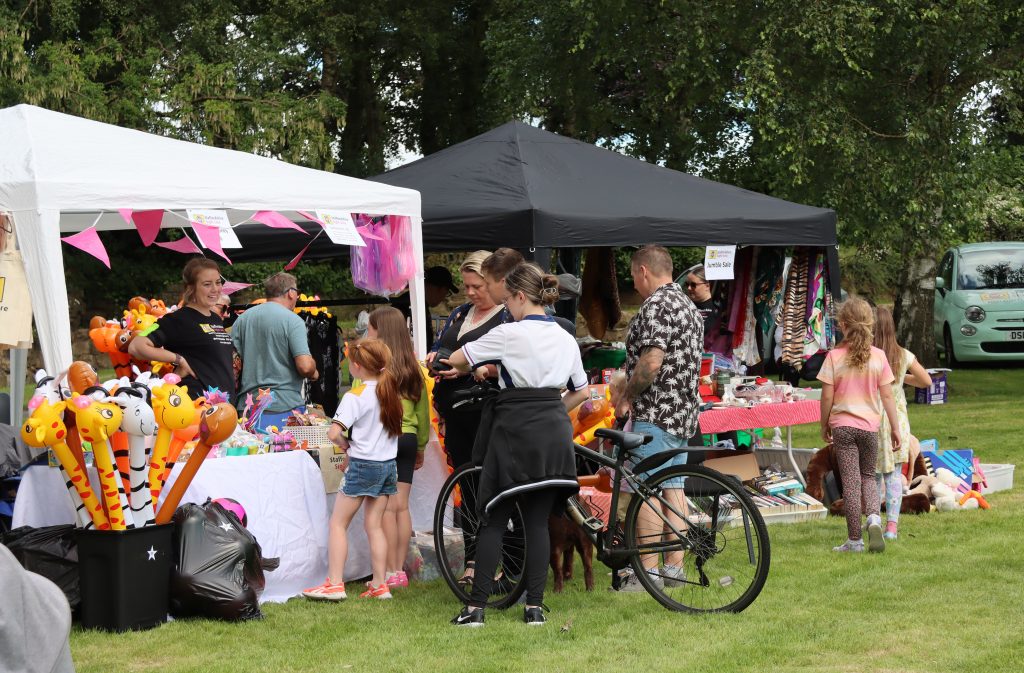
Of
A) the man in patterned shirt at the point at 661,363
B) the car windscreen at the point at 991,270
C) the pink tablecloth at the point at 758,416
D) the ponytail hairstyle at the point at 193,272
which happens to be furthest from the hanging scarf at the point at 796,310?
the car windscreen at the point at 991,270

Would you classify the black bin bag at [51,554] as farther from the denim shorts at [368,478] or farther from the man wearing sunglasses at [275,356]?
the man wearing sunglasses at [275,356]

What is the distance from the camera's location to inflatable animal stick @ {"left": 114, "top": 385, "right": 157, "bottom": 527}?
5.06m

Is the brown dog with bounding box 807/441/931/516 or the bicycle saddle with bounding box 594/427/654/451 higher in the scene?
the bicycle saddle with bounding box 594/427/654/451

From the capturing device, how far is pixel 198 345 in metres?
6.62

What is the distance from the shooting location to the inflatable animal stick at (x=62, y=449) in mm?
4922

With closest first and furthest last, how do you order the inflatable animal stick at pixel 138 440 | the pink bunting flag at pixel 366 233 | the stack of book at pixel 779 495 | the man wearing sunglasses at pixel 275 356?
the inflatable animal stick at pixel 138 440
the man wearing sunglasses at pixel 275 356
the pink bunting flag at pixel 366 233
the stack of book at pixel 779 495

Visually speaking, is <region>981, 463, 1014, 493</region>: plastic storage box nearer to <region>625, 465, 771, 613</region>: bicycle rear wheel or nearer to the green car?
<region>625, 465, 771, 613</region>: bicycle rear wheel

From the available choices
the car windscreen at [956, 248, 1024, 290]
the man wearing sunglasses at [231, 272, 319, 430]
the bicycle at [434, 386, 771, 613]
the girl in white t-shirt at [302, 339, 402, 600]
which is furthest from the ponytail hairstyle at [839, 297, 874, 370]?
the car windscreen at [956, 248, 1024, 290]

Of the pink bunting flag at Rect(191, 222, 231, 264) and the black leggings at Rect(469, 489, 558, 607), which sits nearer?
the black leggings at Rect(469, 489, 558, 607)

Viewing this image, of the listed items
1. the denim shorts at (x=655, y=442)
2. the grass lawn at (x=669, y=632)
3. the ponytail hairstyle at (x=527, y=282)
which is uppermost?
the ponytail hairstyle at (x=527, y=282)

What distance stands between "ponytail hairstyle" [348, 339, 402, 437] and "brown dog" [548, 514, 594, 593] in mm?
881

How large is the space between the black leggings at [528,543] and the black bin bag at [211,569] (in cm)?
106

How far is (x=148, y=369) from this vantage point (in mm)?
6672

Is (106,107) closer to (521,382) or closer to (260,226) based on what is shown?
(260,226)
